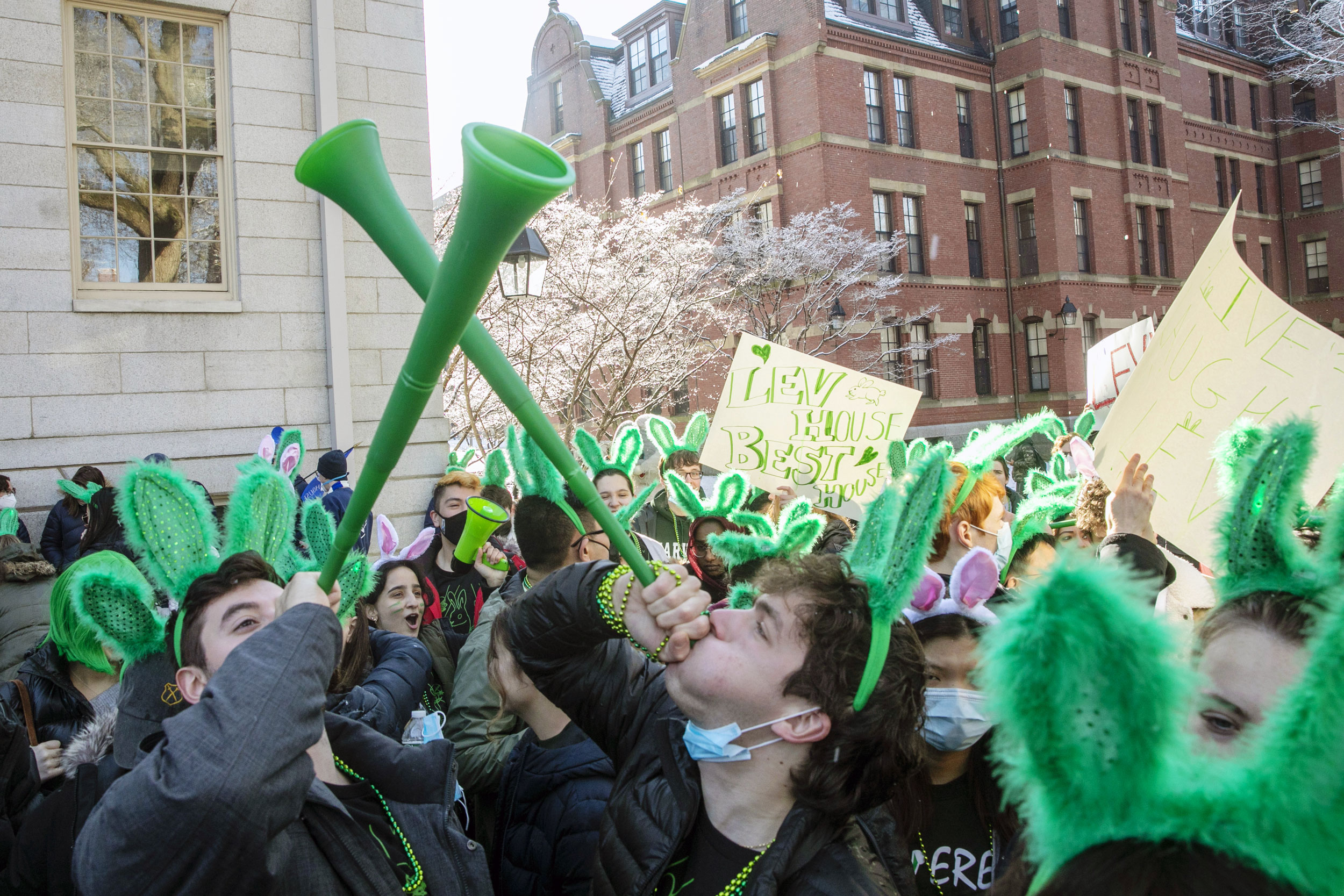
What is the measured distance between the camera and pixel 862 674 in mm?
1935

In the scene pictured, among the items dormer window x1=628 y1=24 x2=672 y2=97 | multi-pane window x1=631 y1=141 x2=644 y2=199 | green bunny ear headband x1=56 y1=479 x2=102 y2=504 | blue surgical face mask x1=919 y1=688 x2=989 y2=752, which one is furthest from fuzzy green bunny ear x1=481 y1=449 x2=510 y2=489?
dormer window x1=628 y1=24 x2=672 y2=97

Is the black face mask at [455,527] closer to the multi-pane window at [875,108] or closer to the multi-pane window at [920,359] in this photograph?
the multi-pane window at [920,359]

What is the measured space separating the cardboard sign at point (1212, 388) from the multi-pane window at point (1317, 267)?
38.9 metres

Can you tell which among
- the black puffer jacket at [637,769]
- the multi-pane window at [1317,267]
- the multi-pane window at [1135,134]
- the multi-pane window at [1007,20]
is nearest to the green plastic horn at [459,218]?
the black puffer jacket at [637,769]

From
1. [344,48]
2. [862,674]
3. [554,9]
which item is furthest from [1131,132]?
[862,674]

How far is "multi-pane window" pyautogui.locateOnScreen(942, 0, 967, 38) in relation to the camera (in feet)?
94.7

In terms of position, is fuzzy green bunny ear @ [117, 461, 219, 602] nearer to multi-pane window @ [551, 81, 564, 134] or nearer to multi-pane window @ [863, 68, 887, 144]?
multi-pane window @ [863, 68, 887, 144]

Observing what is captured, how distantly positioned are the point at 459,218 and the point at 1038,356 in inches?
1179

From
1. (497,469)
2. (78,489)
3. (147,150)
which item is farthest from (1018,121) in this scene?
(78,489)

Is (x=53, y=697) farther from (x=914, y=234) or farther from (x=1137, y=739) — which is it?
(x=914, y=234)

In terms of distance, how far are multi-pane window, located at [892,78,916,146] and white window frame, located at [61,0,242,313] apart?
882 inches

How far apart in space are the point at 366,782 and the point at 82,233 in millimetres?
7437

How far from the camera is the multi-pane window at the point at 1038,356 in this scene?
93.4 feet

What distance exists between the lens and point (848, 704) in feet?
6.31
